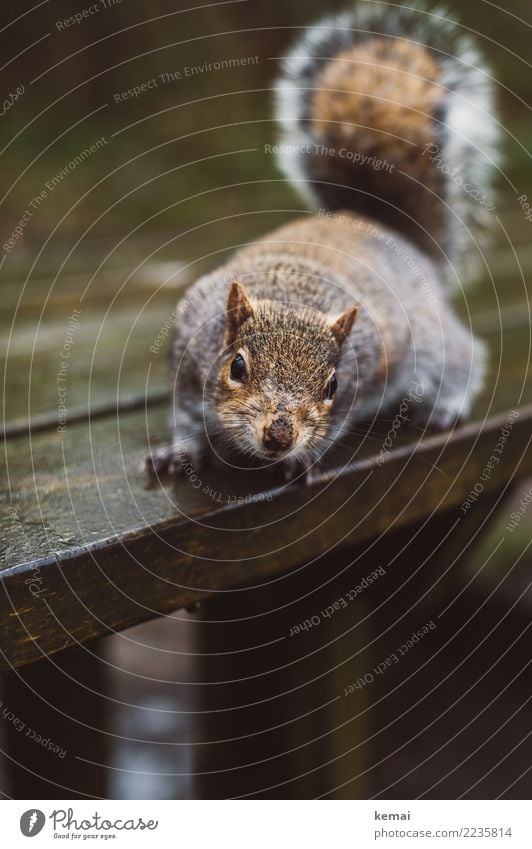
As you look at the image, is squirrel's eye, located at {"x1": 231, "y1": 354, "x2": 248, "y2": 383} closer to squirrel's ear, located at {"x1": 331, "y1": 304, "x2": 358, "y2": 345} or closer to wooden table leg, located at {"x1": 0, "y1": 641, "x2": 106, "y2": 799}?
squirrel's ear, located at {"x1": 331, "y1": 304, "x2": 358, "y2": 345}

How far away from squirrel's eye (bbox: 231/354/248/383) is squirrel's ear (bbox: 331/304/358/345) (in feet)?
0.37

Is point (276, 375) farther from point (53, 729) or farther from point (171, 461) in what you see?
point (53, 729)

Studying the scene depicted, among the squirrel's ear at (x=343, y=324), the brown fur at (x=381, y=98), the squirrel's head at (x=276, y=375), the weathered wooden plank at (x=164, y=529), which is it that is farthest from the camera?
the brown fur at (x=381, y=98)

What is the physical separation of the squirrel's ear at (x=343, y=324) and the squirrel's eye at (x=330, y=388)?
0.16ft

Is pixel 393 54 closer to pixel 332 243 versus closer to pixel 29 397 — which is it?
pixel 332 243

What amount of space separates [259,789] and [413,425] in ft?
1.55

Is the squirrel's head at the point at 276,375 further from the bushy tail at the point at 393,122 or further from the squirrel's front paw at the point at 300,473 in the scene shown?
the bushy tail at the point at 393,122

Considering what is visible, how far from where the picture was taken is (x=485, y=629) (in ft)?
5.83

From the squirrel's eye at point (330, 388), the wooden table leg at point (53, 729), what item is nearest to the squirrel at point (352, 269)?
the squirrel's eye at point (330, 388)

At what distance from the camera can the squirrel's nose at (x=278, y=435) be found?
2.47 feet

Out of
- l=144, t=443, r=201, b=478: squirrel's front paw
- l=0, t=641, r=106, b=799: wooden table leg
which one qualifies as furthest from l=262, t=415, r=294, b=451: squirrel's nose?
l=0, t=641, r=106, b=799: wooden table leg

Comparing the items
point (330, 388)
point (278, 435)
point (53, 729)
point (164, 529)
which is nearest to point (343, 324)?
point (330, 388)

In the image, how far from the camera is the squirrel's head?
78cm
